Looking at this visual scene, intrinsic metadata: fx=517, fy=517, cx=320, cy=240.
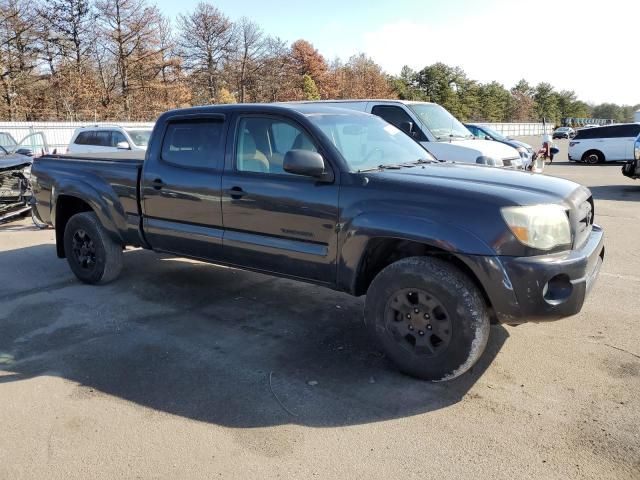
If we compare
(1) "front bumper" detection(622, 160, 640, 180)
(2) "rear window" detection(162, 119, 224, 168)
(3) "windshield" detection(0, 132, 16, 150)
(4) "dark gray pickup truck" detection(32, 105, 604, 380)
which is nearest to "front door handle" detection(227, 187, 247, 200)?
(4) "dark gray pickup truck" detection(32, 105, 604, 380)

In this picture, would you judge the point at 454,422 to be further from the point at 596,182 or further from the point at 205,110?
the point at 596,182

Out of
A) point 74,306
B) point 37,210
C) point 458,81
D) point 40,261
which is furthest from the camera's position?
point 458,81

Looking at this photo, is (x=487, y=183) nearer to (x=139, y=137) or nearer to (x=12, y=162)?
(x=12, y=162)

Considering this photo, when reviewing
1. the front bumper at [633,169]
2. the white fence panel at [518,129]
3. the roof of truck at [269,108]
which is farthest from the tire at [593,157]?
the white fence panel at [518,129]

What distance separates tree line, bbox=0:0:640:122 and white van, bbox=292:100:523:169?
33.6m

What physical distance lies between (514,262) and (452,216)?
0.46m

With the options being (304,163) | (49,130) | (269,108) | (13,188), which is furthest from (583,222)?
(49,130)

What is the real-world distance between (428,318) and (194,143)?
105 inches

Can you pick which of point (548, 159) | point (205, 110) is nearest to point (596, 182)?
point (548, 159)

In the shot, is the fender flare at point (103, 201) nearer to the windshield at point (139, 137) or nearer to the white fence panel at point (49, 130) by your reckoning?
the windshield at point (139, 137)

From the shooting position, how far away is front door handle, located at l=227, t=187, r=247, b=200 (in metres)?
4.23

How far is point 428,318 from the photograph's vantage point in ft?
11.1

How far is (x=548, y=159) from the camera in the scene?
23.8 metres

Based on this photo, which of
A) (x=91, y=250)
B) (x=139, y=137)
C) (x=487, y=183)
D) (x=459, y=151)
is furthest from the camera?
(x=139, y=137)
